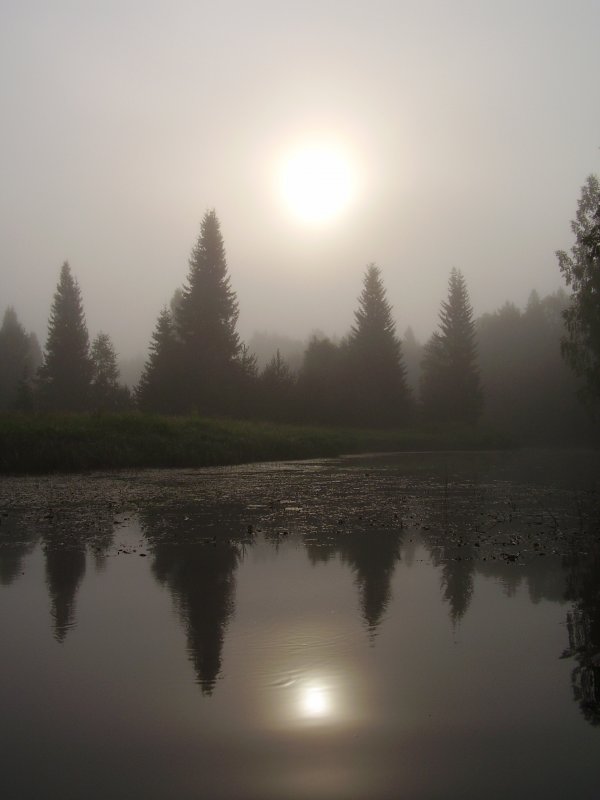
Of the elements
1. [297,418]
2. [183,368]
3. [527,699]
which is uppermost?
[183,368]

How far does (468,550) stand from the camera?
320 inches

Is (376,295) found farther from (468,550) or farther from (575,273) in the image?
(468,550)

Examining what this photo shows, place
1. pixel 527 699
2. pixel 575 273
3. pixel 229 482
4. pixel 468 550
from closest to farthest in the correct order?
pixel 527 699 → pixel 468 550 → pixel 229 482 → pixel 575 273

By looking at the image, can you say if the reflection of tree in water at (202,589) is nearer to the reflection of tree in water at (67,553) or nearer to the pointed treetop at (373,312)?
the reflection of tree in water at (67,553)

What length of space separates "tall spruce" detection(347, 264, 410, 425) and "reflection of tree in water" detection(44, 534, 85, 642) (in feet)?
128

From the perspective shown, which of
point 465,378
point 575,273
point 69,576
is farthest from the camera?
point 465,378

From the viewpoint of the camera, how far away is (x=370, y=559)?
7.73 meters

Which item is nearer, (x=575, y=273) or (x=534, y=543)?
(x=534, y=543)

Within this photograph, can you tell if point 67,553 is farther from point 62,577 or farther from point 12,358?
point 12,358

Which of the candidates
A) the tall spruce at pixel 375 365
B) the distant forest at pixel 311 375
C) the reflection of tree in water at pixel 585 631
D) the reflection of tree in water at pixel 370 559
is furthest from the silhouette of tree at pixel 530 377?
the reflection of tree in water at pixel 585 631

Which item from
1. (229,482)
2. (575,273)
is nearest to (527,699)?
(229,482)

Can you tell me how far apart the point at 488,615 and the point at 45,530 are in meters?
6.38

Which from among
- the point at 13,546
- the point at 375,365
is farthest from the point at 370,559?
the point at 375,365

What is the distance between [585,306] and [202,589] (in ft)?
91.3
